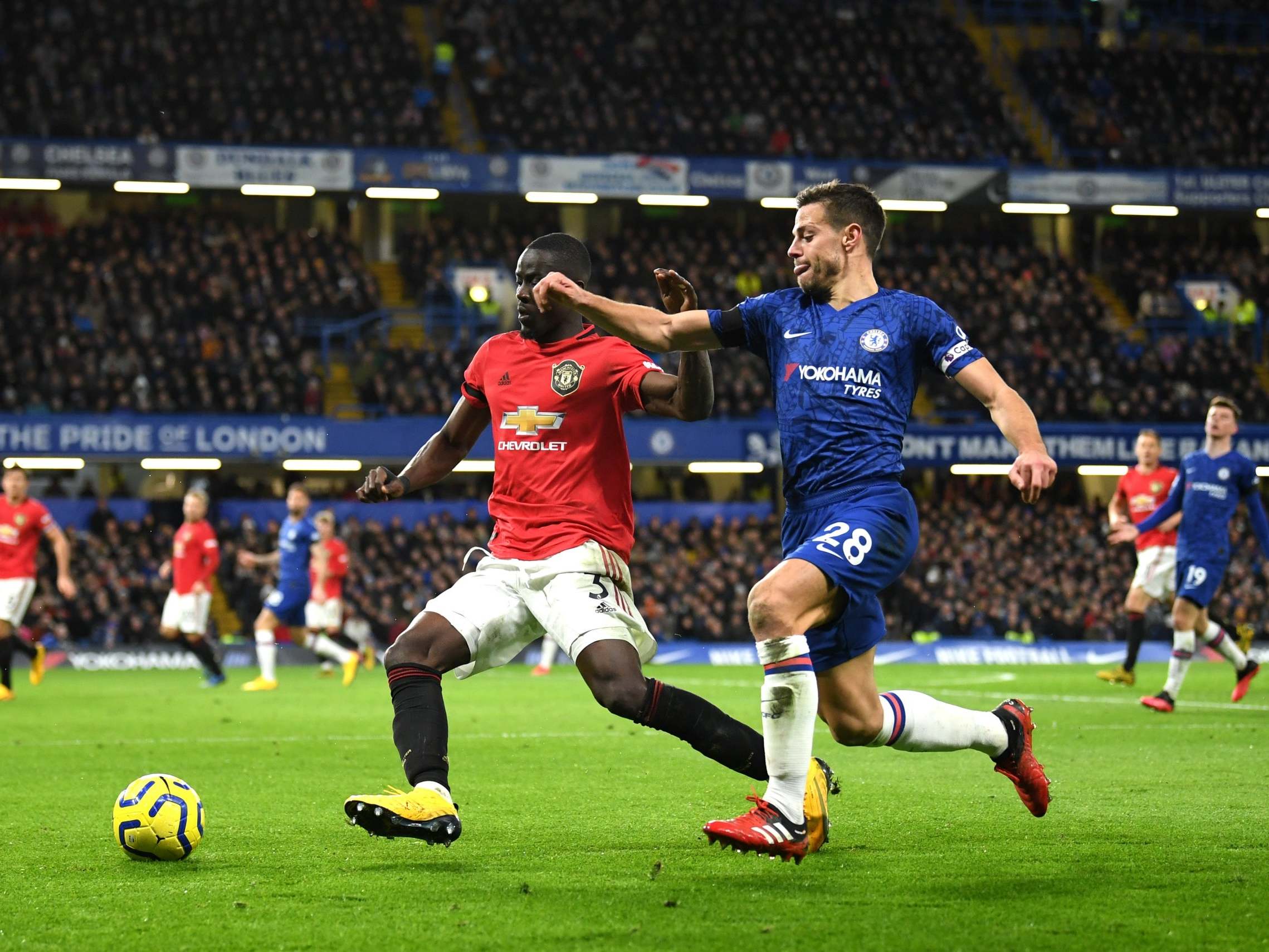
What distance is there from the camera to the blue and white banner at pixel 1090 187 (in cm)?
3453

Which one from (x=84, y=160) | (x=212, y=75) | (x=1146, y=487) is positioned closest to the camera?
(x=1146, y=487)

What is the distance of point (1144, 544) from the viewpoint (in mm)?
16766

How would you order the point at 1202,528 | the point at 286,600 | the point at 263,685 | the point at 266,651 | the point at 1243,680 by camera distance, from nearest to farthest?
the point at 1202,528 → the point at 1243,680 → the point at 263,685 → the point at 266,651 → the point at 286,600

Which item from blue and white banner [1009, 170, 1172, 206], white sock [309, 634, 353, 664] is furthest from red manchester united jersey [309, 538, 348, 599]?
blue and white banner [1009, 170, 1172, 206]

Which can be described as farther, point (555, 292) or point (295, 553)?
point (295, 553)

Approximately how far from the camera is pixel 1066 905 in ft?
15.5

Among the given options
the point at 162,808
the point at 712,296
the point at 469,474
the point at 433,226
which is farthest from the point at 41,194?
the point at 162,808

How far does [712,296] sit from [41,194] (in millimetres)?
14537

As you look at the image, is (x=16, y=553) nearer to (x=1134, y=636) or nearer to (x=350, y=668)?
(x=350, y=668)

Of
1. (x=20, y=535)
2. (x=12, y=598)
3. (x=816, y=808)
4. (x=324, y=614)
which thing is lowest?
(x=324, y=614)

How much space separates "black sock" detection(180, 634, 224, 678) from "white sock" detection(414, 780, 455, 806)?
14.0 meters

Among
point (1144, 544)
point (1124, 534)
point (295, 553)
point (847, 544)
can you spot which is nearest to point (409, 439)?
point (295, 553)

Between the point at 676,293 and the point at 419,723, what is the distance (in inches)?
72.2

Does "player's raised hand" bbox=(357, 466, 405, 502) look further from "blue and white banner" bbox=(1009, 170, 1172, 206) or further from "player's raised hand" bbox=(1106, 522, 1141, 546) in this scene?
"blue and white banner" bbox=(1009, 170, 1172, 206)
